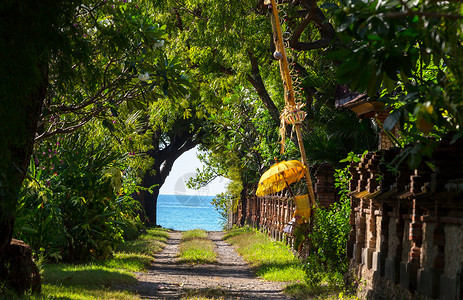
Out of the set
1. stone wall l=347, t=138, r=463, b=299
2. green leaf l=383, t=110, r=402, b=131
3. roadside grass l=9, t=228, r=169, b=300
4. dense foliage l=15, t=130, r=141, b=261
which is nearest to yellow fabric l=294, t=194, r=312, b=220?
stone wall l=347, t=138, r=463, b=299

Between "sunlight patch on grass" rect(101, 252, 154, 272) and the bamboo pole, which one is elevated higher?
the bamboo pole

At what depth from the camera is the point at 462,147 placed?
22.2 ft

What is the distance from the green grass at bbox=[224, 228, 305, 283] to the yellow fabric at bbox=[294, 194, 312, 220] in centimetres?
117

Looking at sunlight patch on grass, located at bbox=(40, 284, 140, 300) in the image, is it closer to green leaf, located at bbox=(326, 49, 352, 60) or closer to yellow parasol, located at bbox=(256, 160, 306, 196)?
yellow parasol, located at bbox=(256, 160, 306, 196)

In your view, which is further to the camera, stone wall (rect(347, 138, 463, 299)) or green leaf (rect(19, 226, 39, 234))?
green leaf (rect(19, 226, 39, 234))

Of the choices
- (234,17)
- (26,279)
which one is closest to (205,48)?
(234,17)

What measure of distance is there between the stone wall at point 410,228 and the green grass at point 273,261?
259 centimetres

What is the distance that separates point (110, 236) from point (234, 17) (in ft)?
22.7

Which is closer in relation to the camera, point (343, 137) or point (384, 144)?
point (384, 144)

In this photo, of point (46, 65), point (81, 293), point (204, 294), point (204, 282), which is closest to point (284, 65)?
point (204, 282)

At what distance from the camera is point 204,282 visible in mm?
12625

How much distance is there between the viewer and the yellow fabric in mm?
14242

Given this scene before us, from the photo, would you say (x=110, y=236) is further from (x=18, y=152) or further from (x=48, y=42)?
(x=48, y=42)

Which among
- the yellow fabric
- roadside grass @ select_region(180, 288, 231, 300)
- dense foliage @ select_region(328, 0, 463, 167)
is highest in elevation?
dense foliage @ select_region(328, 0, 463, 167)
